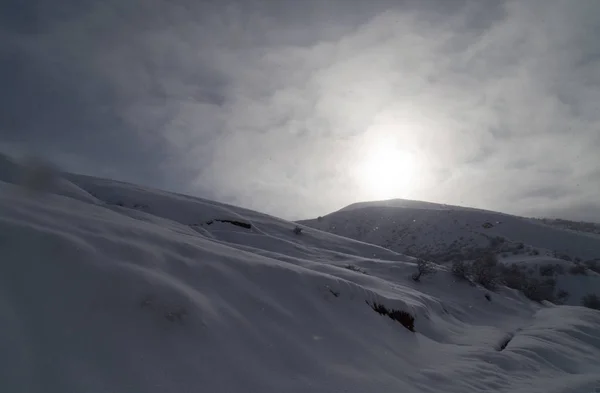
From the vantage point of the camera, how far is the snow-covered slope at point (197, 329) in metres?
4.22

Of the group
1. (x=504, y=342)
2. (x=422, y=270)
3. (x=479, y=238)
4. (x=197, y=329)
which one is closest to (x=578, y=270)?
(x=479, y=238)

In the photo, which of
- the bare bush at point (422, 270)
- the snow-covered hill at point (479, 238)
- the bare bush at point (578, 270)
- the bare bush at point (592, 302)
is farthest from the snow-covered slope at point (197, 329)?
the bare bush at point (578, 270)

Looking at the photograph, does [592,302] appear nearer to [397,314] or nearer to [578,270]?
[578,270]

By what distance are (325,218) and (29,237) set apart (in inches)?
2758

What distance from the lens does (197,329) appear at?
556cm

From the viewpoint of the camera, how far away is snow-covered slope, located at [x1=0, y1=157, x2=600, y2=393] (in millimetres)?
4223

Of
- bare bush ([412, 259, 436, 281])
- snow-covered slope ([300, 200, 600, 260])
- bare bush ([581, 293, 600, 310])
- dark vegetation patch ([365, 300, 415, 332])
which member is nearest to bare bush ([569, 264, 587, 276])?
bare bush ([581, 293, 600, 310])

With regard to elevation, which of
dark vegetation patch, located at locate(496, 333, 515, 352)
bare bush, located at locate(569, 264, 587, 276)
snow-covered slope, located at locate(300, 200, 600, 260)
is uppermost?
snow-covered slope, located at locate(300, 200, 600, 260)

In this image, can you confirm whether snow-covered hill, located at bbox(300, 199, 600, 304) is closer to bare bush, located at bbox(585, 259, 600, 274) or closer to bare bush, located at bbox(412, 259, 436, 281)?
bare bush, located at bbox(585, 259, 600, 274)

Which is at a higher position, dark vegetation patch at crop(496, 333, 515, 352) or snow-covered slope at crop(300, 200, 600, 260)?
snow-covered slope at crop(300, 200, 600, 260)

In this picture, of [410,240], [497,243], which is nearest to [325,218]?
[410,240]

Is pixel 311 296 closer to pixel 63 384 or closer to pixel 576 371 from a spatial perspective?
pixel 63 384

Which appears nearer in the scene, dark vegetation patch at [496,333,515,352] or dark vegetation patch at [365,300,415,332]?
dark vegetation patch at [365,300,415,332]

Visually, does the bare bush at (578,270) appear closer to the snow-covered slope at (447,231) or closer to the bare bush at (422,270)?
→ the snow-covered slope at (447,231)
